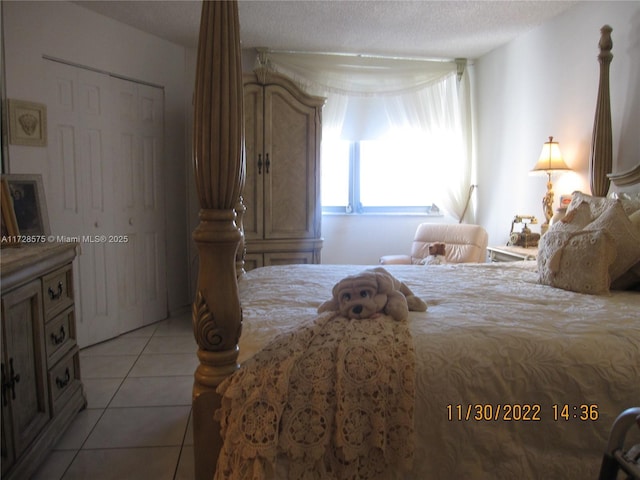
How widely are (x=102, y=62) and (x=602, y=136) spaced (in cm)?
345

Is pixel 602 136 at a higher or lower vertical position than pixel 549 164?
higher

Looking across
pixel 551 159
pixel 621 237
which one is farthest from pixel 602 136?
pixel 621 237

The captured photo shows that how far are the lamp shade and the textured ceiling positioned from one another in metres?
0.98

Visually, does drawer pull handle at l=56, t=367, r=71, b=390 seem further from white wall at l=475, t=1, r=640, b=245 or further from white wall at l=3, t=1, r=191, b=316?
white wall at l=475, t=1, r=640, b=245

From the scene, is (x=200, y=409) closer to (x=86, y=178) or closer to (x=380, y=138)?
(x=86, y=178)

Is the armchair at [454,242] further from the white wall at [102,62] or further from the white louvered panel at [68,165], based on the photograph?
the white louvered panel at [68,165]

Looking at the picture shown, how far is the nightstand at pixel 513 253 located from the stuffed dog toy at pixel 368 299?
180cm

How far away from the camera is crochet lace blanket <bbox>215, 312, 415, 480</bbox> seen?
3.54 feet

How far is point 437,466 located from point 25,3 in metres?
3.45

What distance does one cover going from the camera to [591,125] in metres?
2.98

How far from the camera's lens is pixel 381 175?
469cm

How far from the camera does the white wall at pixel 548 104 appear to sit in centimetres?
271

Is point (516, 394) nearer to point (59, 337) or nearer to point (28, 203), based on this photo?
point (59, 337)

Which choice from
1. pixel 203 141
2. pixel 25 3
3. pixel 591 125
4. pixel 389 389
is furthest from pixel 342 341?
pixel 25 3
